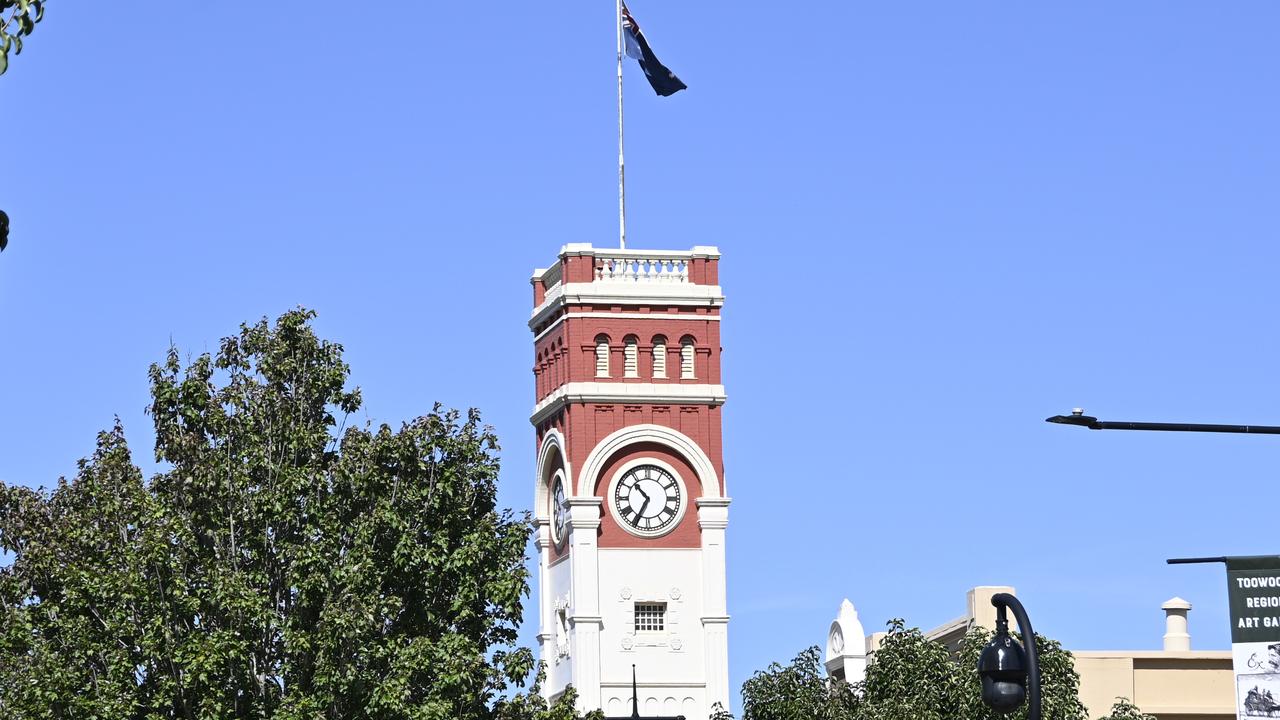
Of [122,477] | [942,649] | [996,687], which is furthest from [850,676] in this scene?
[996,687]

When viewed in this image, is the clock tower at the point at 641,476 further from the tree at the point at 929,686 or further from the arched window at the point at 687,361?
the tree at the point at 929,686

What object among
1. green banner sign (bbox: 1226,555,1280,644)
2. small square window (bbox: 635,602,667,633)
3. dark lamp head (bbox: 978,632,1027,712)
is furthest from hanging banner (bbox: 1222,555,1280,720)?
small square window (bbox: 635,602,667,633)

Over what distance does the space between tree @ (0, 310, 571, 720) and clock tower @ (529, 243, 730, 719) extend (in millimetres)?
41880

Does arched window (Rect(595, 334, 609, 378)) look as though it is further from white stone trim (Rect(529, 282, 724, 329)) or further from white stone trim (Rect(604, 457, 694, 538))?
white stone trim (Rect(604, 457, 694, 538))

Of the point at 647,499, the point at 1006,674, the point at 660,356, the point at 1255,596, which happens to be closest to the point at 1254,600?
the point at 1255,596

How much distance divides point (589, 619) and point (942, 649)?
3596cm

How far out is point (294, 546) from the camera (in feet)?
126

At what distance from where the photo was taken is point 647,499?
278 ft

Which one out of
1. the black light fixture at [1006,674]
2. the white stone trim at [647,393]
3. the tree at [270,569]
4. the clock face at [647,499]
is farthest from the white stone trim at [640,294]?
the black light fixture at [1006,674]

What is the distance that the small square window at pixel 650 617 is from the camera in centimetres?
8362

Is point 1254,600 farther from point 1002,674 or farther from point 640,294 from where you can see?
point 640,294

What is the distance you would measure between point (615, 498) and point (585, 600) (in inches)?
155

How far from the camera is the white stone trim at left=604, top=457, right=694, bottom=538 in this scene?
84.4 metres

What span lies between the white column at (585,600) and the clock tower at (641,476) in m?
0.05
